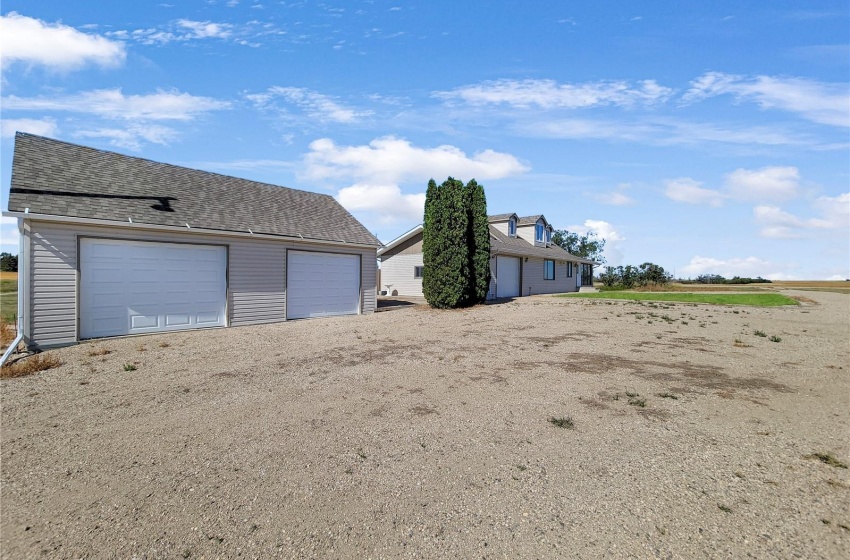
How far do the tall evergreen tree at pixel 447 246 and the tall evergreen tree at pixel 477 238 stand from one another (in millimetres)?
454

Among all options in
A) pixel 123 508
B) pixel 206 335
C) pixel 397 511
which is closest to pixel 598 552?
pixel 397 511

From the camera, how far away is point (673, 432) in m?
4.51

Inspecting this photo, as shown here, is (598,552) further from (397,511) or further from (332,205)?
(332,205)

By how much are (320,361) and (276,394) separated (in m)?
2.13

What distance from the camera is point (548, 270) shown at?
30.8 metres

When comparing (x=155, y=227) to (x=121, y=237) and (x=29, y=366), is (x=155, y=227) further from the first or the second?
(x=29, y=366)

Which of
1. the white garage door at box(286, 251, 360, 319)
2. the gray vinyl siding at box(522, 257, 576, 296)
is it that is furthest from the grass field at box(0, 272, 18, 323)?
the gray vinyl siding at box(522, 257, 576, 296)

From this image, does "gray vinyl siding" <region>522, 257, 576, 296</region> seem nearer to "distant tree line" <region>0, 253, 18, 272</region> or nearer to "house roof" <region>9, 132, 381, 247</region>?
"house roof" <region>9, 132, 381, 247</region>

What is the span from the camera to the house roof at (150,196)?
9961mm

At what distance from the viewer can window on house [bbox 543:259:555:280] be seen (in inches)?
1192

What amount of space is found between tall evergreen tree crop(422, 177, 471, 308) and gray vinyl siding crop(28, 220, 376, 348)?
3532 millimetres

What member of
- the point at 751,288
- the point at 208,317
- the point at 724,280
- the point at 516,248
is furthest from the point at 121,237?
the point at 724,280

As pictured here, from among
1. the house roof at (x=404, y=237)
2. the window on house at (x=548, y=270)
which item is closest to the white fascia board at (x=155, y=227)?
the house roof at (x=404, y=237)

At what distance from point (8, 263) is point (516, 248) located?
39358mm
